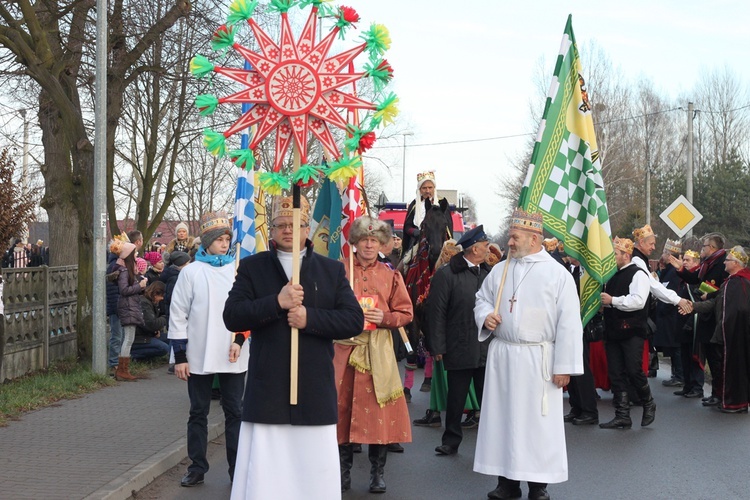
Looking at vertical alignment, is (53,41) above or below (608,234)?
above

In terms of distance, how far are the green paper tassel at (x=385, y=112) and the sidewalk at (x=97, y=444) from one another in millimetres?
3359

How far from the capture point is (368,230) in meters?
7.95

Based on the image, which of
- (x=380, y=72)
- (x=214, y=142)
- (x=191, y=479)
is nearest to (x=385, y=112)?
(x=380, y=72)

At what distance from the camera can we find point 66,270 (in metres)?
15.5

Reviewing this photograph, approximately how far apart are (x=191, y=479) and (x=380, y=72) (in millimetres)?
3907

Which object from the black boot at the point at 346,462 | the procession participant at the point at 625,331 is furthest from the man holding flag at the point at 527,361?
the procession participant at the point at 625,331

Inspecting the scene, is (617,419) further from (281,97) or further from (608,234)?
(281,97)

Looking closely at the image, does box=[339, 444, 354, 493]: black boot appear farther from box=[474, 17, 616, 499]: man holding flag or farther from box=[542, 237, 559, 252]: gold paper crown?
box=[542, 237, 559, 252]: gold paper crown

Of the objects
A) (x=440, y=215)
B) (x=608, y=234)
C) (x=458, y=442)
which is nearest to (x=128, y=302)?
(x=440, y=215)

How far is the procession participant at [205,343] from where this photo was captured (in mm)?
7648

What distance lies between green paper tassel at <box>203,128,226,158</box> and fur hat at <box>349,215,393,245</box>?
2.42 m

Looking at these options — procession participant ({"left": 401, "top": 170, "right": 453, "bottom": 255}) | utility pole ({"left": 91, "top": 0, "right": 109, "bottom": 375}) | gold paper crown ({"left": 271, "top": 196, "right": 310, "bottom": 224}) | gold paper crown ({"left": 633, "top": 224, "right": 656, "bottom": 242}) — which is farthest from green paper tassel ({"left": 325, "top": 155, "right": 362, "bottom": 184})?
utility pole ({"left": 91, "top": 0, "right": 109, "bottom": 375})

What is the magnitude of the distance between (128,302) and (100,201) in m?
1.53

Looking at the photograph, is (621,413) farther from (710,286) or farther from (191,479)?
(191,479)
